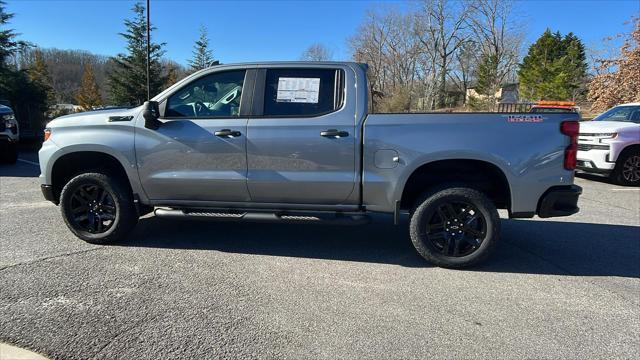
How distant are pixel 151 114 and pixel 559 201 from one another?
4.11 metres

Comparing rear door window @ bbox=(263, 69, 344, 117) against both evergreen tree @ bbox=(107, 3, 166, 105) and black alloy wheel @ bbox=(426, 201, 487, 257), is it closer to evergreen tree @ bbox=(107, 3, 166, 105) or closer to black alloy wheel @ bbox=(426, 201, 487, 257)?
black alloy wheel @ bbox=(426, 201, 487, 257)

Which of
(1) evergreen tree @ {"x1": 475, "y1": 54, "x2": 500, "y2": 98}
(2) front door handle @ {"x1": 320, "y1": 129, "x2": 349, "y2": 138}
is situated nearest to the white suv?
(2) front door handle @ {"x1": 320, "y1": 129, "x2": 349, "y2": 138}

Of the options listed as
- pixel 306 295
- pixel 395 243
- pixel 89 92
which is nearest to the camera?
pixel 306 295

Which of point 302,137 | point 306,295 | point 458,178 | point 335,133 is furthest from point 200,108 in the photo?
point 458,178

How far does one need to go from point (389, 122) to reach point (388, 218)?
2359mm

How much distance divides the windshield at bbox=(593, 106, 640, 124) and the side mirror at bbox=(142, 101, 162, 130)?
9.94 metres

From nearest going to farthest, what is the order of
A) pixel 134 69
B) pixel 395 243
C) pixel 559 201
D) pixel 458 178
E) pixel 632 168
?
pixel 559 201 < pixel 458 178 < pixel 395 243 < pixel 632 168 < pixel 134 69

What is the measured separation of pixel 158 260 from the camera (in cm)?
439

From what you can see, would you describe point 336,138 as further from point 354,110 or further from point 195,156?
point 195,156

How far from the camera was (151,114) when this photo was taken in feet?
14.6

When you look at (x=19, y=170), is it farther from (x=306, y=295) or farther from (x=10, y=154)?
(x=306, y=295)

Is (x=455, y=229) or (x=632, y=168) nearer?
(x=455, y=229)

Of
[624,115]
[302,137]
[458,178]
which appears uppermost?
[624,115]

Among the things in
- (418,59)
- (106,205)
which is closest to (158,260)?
(106,205)
